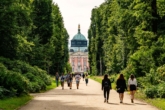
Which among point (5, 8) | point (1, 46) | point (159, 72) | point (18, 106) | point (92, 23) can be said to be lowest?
point (18, 106)

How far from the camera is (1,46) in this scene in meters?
26.7

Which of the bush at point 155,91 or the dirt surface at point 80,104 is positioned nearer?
the dirt surface at point 80,104

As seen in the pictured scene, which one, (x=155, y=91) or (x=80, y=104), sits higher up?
(x=155, y=91)

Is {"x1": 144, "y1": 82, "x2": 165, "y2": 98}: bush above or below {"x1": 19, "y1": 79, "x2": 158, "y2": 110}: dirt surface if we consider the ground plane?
above

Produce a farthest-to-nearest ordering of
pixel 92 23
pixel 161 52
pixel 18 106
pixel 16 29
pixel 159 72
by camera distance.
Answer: pixel 92 23
pixel 16 29
pixel 161 52
pixel 159 72
pixel 18 106

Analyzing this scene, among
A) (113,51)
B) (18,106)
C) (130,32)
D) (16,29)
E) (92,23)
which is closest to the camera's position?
(18,106)

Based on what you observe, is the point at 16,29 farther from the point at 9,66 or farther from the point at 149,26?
the point at 149,26

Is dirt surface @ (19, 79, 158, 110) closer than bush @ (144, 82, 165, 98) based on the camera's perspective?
Yes

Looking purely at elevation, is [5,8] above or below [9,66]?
above

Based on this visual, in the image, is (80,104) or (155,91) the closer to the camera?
(80,104)

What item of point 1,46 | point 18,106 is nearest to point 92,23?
point 1,46

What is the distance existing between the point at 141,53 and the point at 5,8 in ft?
30.7

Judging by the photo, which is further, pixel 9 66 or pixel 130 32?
pixel 130 32

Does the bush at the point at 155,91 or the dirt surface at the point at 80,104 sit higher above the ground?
the bush at the point at 155,91
